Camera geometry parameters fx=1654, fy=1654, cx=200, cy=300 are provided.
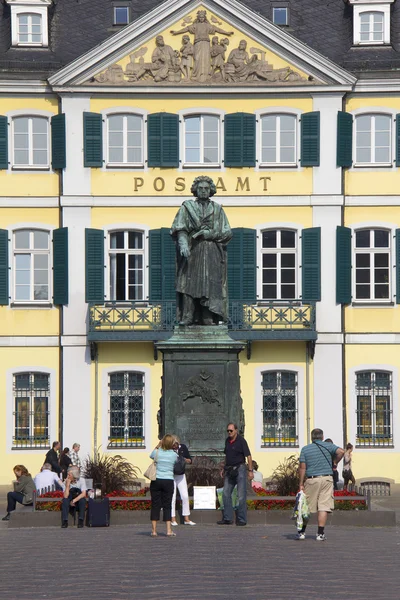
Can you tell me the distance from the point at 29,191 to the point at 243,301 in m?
5.96

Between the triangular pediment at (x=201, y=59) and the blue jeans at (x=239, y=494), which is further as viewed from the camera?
the triangular pediment at (x=201, y=59)

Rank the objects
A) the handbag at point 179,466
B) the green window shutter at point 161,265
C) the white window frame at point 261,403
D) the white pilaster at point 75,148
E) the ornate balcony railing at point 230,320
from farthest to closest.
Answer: the white pilaster at point 75,148 < the green window shutter at point 161,265 < the white window frame at point 261,403 < the ornate balcony railing at point 230,320 < the handbag at point 179,466

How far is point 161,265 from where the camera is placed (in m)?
40.2

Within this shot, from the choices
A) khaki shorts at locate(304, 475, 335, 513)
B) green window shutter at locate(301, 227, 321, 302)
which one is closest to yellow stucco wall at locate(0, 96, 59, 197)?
green window shutter at locate(301, 227, 321, 302)

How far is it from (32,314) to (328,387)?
24.5 feet

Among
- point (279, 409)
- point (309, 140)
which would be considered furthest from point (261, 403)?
point (309, 140)

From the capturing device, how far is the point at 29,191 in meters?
40.8

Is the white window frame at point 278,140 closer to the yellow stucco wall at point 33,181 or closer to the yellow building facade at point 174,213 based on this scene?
the yellow building facade at point 174,213

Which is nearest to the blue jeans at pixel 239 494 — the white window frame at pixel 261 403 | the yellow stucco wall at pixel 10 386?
the white window frame at pixel 261 403

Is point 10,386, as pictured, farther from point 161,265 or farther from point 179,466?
point 179,466

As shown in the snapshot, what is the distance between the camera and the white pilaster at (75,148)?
40406 millimetres

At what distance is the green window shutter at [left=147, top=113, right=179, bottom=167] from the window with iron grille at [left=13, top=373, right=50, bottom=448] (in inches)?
236

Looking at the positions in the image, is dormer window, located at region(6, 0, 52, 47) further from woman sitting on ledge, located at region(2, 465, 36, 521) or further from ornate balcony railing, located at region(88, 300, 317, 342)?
woman sitting on ledge, located at region(2, 465, 36, 521)

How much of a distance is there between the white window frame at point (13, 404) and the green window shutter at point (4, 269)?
1.70 meters
